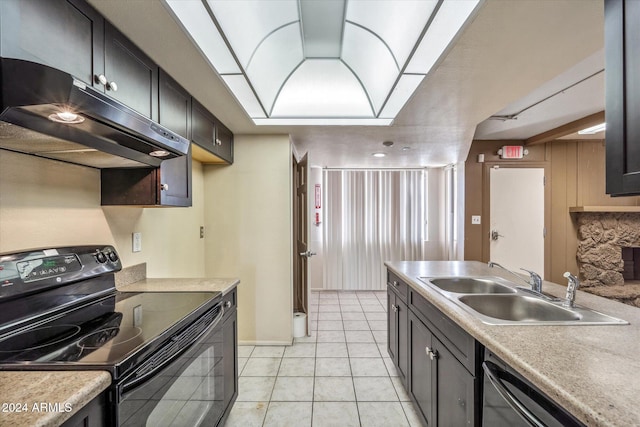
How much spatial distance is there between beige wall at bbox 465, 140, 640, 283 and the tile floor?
2037 mm

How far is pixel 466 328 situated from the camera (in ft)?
3.74

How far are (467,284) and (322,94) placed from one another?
1848mm

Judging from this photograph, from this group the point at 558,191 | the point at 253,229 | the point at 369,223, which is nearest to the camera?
the point at 253,229

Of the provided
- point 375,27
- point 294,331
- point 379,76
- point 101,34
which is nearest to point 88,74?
point 101,34

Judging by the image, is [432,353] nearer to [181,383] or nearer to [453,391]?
[453,391]

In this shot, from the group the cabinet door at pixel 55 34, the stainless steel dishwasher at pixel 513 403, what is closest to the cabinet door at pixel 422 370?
the stainless steel dishwasher at pixel 513 403

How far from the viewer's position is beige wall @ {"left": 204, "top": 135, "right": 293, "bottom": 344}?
9.37 ft

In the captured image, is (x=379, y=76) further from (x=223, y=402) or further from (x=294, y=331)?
(x=294, y=331)

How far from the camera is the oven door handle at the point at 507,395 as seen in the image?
80 cm

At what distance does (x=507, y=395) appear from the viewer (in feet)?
2.97

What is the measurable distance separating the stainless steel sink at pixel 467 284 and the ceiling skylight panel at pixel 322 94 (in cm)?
148

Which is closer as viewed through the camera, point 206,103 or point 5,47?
point 5,47

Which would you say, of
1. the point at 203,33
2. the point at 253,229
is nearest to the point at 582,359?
the point at 203,33

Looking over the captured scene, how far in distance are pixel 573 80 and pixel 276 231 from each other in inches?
110
